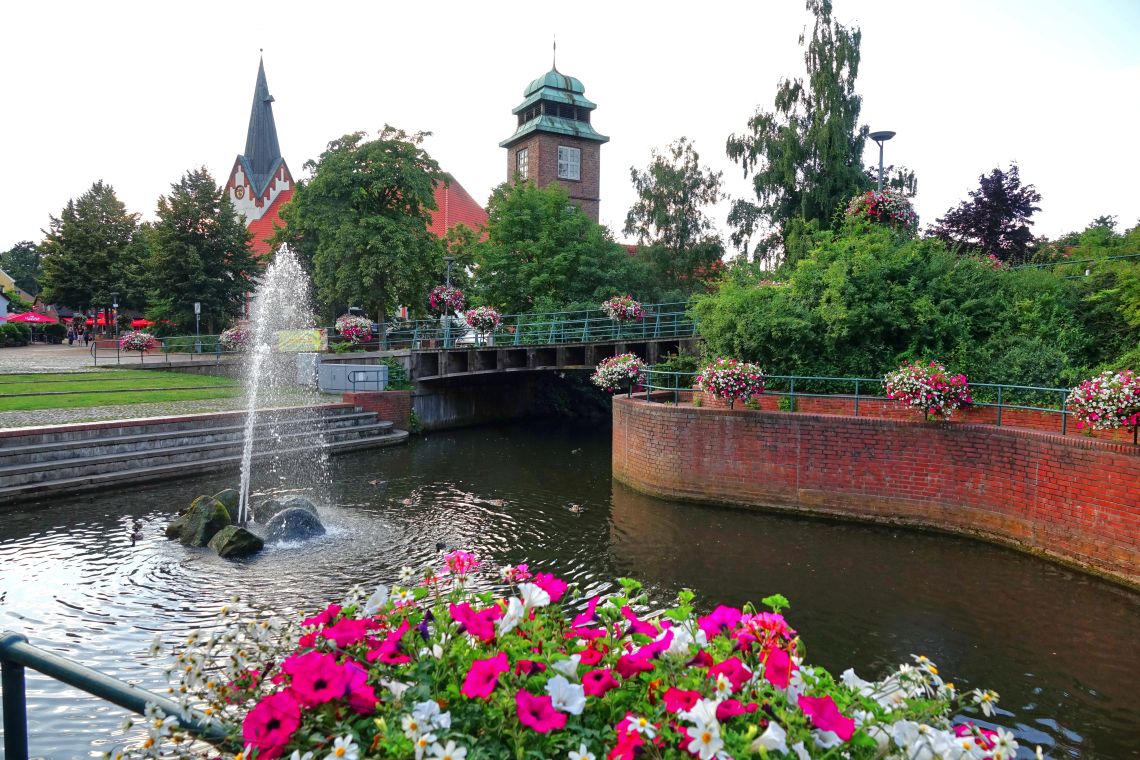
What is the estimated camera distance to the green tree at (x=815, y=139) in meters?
26.0

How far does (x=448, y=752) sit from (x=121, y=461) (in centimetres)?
1617

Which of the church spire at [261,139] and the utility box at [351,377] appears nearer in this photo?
the utility box at [351,377]

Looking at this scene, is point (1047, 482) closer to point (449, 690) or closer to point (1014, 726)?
point (1014, 726)

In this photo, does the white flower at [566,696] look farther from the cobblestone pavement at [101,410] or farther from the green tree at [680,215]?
the green tree at [680,215]

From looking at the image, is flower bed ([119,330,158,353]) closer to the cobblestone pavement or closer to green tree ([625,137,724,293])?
the cobblestone pavement

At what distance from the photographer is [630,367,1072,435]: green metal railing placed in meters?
11.7

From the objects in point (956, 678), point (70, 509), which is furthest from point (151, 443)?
point (956, 678)

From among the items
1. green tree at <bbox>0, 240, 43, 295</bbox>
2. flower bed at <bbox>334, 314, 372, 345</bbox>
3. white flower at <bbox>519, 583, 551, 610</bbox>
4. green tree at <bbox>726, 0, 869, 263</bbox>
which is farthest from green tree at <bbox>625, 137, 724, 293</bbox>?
green tree at <bbox>0, 240, 43, 295</bbox>

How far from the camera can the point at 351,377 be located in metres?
25.6

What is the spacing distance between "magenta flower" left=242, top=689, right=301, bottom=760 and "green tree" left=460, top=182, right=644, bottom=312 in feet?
99.5

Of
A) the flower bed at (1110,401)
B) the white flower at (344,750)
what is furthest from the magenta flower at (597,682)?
the flower bed at (1110,401)

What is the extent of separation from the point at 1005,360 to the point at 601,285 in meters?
21.4

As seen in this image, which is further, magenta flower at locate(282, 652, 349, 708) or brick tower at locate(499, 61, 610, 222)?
brick tower at locate(499, 61, 610, 222)

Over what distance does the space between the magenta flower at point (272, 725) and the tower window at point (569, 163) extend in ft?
166
